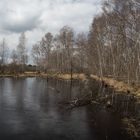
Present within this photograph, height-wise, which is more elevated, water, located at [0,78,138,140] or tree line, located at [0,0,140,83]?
tree line, located at [0,0,140,83]

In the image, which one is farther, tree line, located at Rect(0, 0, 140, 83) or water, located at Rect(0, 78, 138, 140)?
tree line, located at Rect(0, 0, 140, 83)

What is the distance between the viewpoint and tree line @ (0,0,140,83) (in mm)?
35738

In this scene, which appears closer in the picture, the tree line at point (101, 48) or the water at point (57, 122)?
the water at point (57, 122)

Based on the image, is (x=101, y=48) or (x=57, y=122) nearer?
(x=57, y=122)

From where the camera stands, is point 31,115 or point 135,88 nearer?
point 31,115

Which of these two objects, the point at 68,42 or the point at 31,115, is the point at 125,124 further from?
the point at 68,42

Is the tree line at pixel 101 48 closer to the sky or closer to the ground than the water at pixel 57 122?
closer to the sky

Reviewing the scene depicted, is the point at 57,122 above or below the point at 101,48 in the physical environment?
below

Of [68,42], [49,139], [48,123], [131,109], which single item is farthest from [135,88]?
[68,42]

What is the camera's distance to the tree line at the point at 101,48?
3574 cm

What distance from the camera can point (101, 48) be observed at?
61.5 metres

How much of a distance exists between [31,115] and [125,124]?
720cm

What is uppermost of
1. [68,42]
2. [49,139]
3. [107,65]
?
[68,42]

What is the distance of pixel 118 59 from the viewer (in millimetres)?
54781
